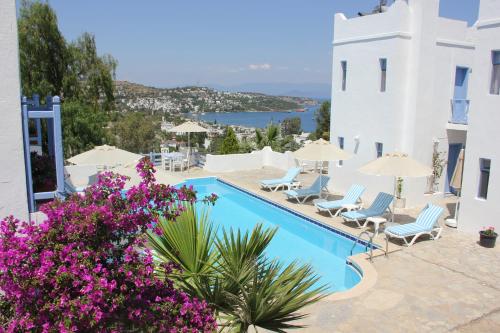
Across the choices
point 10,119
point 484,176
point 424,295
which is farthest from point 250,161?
point 10,119

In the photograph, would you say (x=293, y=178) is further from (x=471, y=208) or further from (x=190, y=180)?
(x=471, y=208)

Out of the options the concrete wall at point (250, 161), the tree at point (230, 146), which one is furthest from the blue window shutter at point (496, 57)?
the tree at point (230, 146)

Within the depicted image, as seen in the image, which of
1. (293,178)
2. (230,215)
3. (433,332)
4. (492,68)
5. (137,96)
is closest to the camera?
(433,332)

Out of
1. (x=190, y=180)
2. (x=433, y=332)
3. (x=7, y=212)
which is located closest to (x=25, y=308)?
(x=7, y=212)

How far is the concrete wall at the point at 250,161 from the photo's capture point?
25547mm

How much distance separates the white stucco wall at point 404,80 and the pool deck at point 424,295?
481cm

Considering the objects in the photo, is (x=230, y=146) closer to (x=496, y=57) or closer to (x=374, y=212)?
(x=374, y=212)

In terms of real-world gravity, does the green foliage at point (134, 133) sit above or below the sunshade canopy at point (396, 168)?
below

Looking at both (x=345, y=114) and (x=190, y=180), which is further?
(x=190, y=180)

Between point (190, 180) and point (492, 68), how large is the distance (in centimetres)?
1486

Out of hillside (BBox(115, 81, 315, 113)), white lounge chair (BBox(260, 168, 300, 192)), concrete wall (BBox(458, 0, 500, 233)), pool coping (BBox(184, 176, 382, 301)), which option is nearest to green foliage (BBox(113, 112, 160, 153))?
white lounge chair (BBox(260, 168, 300, 192))

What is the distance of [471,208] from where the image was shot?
1367 centimetres

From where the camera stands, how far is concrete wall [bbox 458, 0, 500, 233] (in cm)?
1281

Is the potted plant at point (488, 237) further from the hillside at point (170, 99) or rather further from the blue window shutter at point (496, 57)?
the hillside at point (170, 99)
